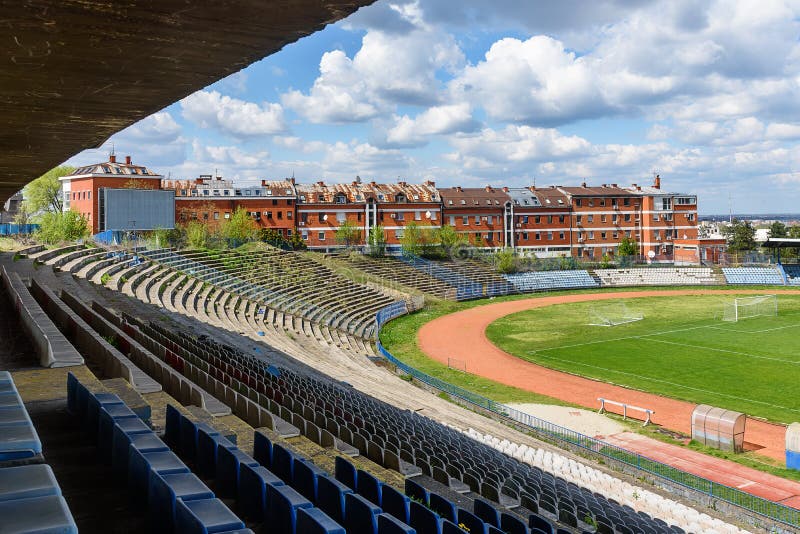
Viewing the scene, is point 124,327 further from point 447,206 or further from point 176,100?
point 447,206

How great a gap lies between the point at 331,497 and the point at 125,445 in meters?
2.21

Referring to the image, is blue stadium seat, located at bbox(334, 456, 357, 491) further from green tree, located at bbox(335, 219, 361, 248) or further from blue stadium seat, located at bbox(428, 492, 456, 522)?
green tree, located at bbox(335, 219, 361, 248)

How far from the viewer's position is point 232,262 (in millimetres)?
54000

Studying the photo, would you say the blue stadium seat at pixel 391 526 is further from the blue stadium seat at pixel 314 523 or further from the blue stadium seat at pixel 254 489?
the blue stadium seat at pixel 254 489

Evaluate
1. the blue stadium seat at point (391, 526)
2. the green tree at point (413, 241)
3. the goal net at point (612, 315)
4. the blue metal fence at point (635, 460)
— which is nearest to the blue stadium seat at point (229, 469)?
the blue stadium seat at point (391, 526)

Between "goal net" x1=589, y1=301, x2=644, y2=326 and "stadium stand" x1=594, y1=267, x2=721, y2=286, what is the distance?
54.3 ft

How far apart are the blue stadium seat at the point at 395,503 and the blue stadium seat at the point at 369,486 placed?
109 millimetres

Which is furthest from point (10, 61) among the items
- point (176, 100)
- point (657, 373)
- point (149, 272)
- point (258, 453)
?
point (149, 272)

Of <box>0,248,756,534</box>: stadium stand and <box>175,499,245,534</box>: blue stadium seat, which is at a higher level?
<box>175,499,245,534</box>: blue stadium seat

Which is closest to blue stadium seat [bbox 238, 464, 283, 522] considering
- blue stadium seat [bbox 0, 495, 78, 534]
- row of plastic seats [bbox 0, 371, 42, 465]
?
row of plastic seats [bbox 0, 371, 42, 465]

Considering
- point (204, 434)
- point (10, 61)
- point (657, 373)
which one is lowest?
point (657, 373)

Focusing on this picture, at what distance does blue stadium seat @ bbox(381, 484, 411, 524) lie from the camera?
Answer: 25.1 feet

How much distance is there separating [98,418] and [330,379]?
18304 millimetres

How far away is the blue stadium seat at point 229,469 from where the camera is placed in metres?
7.07
